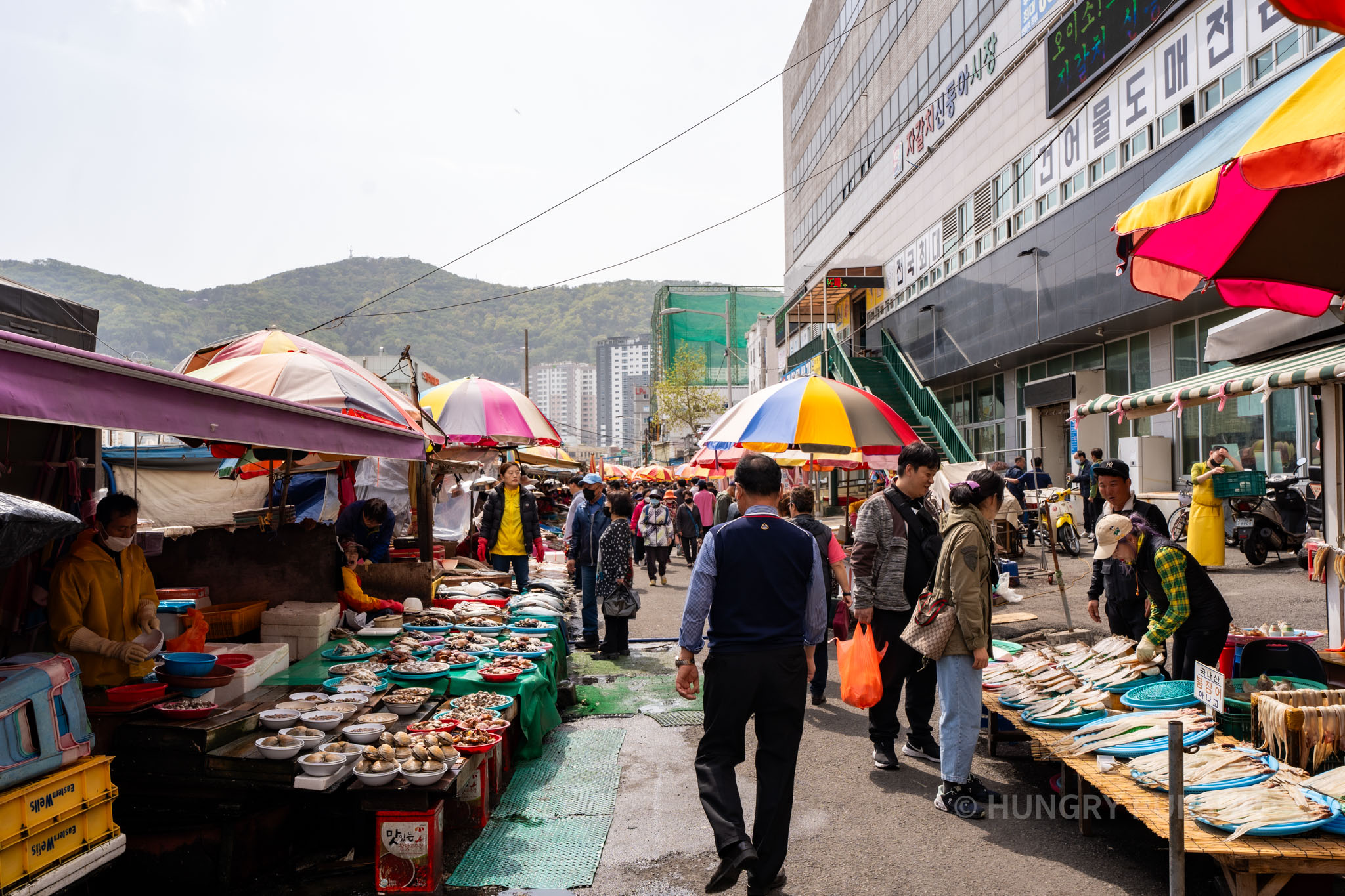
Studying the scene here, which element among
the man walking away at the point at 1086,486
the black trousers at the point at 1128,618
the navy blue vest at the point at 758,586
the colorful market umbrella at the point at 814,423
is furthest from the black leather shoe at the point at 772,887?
the man walking away at the point at 1086,486

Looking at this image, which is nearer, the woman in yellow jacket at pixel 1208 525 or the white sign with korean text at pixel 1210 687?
the white sign with korean text at pixel 1210 687

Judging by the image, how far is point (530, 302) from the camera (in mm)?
163375

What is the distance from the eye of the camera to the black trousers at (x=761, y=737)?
4027mm

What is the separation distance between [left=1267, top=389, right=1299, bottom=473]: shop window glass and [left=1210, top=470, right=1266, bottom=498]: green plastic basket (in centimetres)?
275

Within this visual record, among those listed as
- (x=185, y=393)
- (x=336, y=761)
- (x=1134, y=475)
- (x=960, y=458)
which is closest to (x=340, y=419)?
(x=185, y=393)

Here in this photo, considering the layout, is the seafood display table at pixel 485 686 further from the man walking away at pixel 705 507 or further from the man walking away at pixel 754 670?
the man walking away at pixel 705 507

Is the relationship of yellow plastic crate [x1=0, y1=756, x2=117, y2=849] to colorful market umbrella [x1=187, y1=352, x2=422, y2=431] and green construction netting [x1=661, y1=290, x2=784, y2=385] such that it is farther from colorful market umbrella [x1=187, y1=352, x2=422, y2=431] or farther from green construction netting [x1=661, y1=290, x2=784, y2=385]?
green construction netting [x1=661, y1=290, x2=784, y2=385]

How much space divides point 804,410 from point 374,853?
5.72m

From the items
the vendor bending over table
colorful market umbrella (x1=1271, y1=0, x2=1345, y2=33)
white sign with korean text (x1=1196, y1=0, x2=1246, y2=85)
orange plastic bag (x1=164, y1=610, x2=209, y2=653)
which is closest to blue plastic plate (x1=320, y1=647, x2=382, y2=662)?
orange plastic bag (x1=164, y1=610, x2=209, y2=653)

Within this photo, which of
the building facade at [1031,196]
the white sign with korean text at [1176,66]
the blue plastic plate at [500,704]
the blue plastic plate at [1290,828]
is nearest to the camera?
the blue plastic plate at [1290,828]

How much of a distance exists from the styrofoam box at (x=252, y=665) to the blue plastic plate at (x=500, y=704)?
1251 mm

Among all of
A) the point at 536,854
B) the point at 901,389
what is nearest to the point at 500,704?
the point at 536,854

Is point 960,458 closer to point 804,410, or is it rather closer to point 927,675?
point 804,410

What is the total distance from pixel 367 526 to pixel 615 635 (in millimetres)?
3056
